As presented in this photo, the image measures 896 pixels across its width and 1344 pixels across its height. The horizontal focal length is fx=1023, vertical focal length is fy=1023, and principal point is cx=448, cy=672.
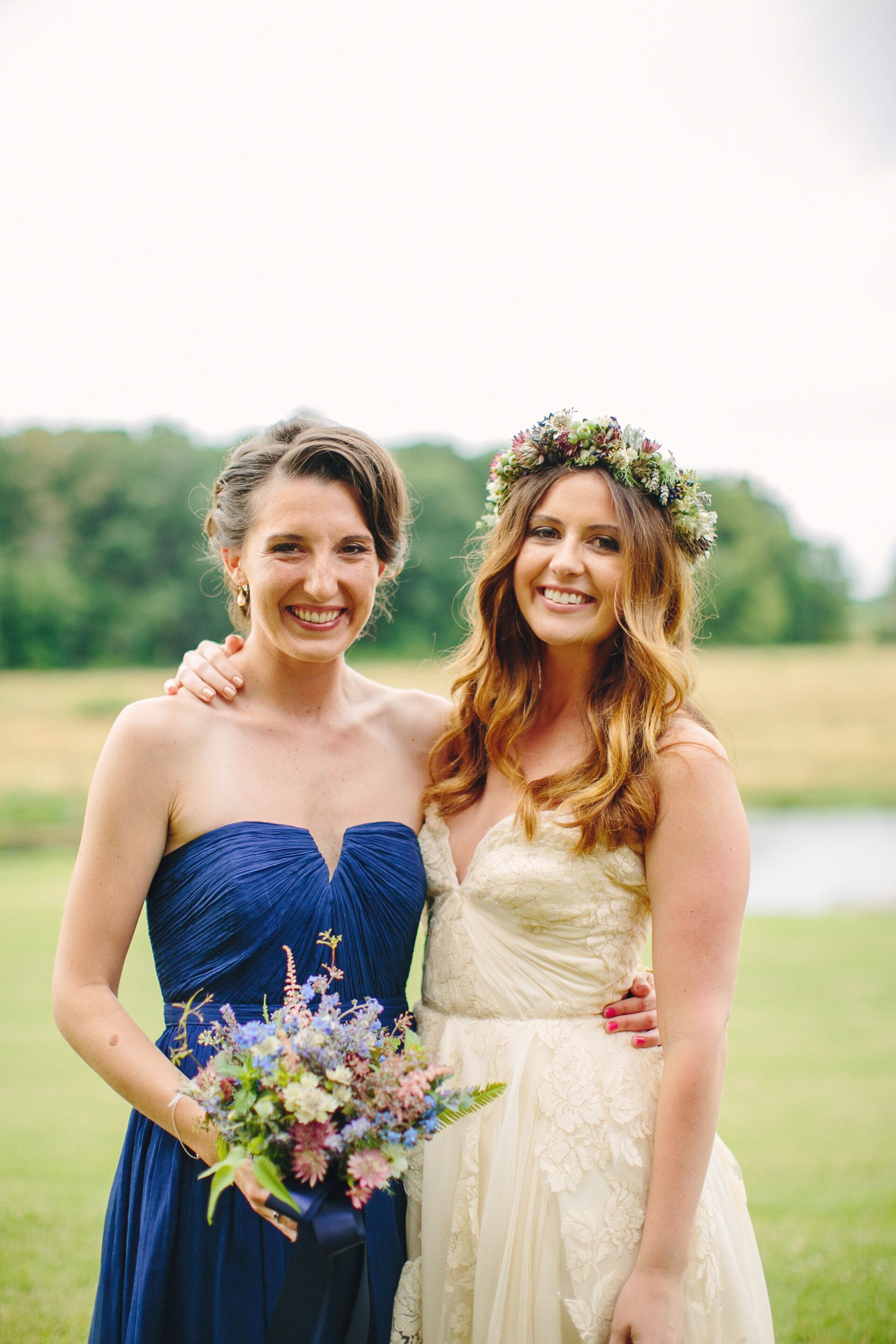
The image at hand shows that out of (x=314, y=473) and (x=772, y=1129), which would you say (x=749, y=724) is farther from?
(x=314, y=473)

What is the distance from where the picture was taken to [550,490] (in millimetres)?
2941

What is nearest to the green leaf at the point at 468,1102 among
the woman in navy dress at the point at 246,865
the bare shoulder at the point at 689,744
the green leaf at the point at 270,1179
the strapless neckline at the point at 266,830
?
the green leaf at the point at 270,1179

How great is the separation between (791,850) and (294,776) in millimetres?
31773

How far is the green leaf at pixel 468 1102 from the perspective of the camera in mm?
1958

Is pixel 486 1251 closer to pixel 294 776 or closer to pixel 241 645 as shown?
pixel 294 776

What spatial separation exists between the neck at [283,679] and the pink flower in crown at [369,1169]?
1.39 meters

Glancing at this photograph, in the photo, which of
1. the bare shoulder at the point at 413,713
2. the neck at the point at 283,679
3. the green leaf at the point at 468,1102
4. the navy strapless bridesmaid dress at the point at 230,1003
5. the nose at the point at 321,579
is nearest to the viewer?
the green leaf at the point at 468,1102

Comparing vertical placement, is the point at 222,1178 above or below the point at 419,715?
below

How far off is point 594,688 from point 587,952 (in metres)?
0.75

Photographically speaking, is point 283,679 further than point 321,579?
Yes

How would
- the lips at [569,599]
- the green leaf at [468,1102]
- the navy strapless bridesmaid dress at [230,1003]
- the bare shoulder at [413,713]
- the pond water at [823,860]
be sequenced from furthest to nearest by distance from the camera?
the pond water at [823,860], the bare shoulder at [413,713], the lips at [569,599], the navy strapless bridesmaid dress at [230,1003], the green leaf at [468,1102]

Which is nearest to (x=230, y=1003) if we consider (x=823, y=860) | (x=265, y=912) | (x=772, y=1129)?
(x=265, y=912)
